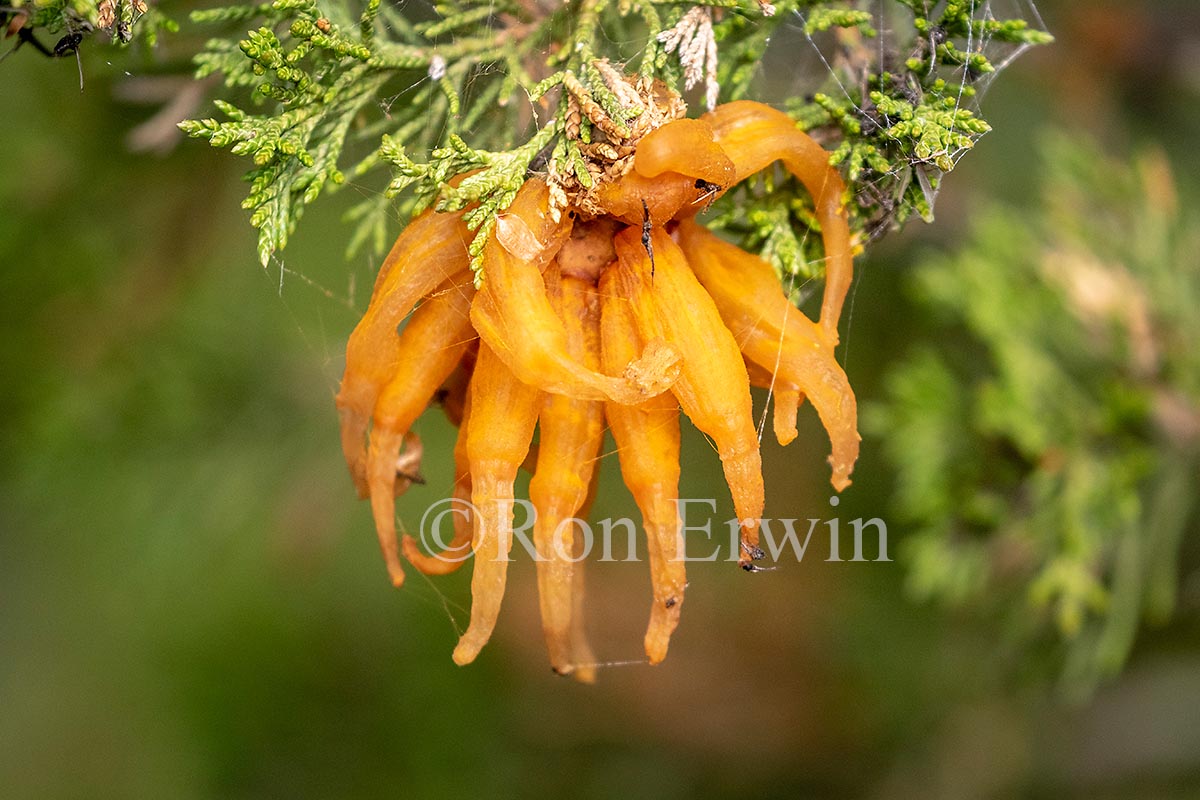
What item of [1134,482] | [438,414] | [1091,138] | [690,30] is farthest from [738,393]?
[438,414]

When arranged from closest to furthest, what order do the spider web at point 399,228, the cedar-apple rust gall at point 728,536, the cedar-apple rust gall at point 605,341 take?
the cedar-apple rust gall at point 605,341 → the spider web at point 399,228 → the cedar-apple rust gall at point 728,536

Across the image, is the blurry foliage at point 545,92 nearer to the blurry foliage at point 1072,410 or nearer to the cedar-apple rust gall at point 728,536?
the cedar-apple rust gall at point 728,536

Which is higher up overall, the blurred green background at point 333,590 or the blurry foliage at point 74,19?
the blurry foliage at point 74,19

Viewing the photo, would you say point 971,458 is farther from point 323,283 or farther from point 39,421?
point 39,421

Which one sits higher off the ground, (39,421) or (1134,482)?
(39,421)

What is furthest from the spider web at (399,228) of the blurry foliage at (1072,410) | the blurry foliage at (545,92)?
the blurry foliage at (1072,410)

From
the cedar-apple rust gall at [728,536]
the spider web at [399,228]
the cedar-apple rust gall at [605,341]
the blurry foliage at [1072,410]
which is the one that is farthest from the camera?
the cedar-apple rust gall at [728,536]
